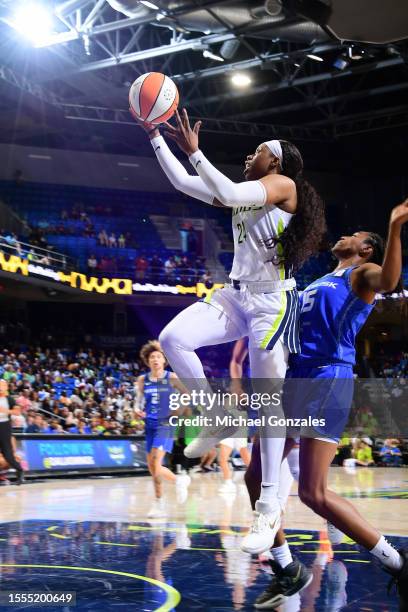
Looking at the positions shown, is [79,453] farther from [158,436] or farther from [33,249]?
[33,249]

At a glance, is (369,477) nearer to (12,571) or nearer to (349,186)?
(12,571)

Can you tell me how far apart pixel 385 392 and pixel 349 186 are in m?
12.6

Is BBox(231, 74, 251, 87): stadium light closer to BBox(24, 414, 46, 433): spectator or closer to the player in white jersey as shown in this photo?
BBox(24, 414, 46, 433): spectator

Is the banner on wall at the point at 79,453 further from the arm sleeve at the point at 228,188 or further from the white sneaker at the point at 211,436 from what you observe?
the arm sleeve at the point at 228,188

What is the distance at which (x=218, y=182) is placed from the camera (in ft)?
13.1

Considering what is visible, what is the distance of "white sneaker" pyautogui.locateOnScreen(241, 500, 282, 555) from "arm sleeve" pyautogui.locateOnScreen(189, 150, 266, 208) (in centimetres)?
161

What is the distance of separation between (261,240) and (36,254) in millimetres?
19322

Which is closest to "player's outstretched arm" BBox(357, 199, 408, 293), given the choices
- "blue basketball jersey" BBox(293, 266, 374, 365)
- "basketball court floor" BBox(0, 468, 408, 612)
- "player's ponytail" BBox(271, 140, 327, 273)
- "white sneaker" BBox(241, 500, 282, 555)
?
"blue basketball jersey" BBox(293, 266, 374, 365)

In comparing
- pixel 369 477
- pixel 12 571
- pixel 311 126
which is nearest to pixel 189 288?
pixel 311 126

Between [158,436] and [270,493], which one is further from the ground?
[270,493]

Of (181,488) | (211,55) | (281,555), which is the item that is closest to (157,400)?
(181,488)

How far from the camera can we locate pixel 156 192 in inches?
1190

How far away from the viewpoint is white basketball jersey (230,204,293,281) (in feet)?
14.1

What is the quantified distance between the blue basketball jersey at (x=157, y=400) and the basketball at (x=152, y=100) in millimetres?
5448
